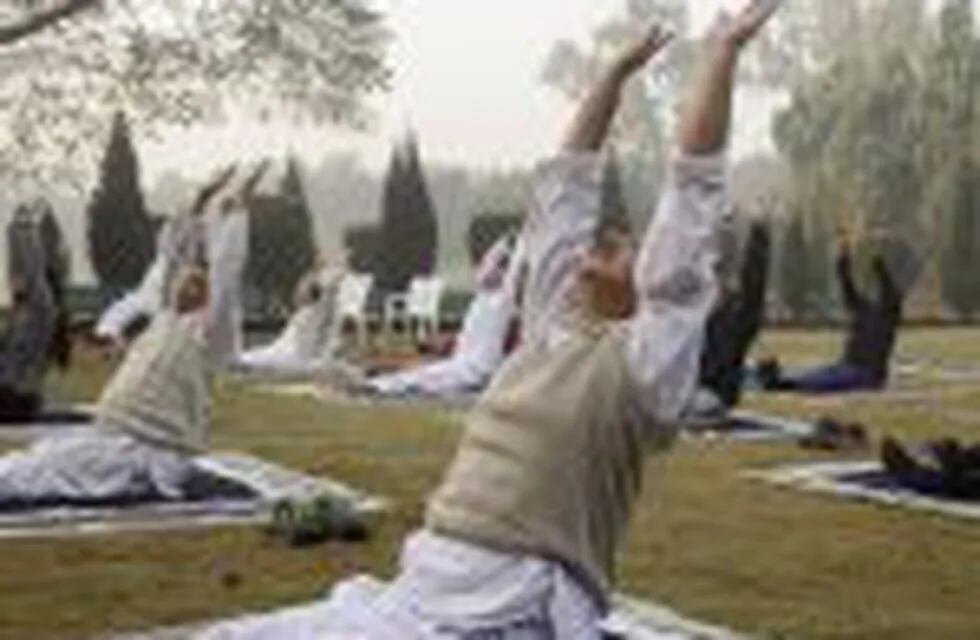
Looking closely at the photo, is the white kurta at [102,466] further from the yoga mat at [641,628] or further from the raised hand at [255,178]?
the yoga mat at [641,628]

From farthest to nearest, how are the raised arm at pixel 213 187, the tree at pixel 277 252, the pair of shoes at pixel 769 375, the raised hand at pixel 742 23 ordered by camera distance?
the tree at pixel 277 252
the pair of shoes at pixel 769 375
the raised arm at pixel 213 187
the raised hand at pixel 742 23

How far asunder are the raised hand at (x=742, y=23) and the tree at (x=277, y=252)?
2961 cm

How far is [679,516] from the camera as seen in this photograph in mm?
12484

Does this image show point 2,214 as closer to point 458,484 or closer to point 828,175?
point 828,175

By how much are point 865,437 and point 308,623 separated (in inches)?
415

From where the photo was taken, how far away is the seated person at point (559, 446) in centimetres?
604

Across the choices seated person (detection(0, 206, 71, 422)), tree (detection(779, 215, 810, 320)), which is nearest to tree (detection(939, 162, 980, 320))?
tree (detection(779, 215, 810, 320))

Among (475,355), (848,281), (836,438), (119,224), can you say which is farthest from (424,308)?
(836,438)

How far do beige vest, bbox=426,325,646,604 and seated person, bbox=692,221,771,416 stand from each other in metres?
11.6

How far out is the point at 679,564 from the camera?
10.8 metres

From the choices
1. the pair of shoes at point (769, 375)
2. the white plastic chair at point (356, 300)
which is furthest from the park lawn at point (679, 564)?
the white plastic chair at point (356, 300)

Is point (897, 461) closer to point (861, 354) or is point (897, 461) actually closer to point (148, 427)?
point (148, 427)

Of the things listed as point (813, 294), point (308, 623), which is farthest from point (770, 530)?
point (813, 294)

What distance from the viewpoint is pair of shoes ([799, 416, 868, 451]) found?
1612 centimetres
